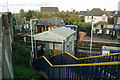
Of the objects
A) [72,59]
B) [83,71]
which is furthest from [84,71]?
[72,59]

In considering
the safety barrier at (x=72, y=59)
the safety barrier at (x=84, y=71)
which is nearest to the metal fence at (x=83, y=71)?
the safety barrier at (x=84, y=71)

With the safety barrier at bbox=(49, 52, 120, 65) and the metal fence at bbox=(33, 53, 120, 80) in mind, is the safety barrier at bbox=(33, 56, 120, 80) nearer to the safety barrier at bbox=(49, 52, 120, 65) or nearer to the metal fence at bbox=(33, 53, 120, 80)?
the metal fence at bbox=(33, 53, 120, 80)

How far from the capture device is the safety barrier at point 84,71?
4.09 m

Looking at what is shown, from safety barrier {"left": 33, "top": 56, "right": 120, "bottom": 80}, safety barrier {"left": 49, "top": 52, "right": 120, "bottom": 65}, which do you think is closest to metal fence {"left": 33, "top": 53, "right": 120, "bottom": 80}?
safety barrier {"left": 33, "top": 56, "right": 120, "bottom": 80}

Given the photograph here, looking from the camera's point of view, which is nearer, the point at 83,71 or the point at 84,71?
the point at 84,71

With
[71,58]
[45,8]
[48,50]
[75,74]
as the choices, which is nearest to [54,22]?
[48,50]

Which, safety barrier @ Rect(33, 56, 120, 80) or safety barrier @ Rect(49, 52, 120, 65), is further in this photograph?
safety barrier @ Rect(49, 52, 120, 65)

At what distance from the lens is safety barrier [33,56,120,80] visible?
161 inches

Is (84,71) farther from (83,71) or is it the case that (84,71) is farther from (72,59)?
(72,59)

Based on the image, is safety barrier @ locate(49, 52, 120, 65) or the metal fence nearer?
the metal fence

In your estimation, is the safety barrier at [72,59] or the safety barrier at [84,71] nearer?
the safety barrier at [84,71]

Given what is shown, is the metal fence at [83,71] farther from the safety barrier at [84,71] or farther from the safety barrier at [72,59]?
the safety barrier at [72,59]

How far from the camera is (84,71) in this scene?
4.56 m

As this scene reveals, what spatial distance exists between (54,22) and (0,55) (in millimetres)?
33224
